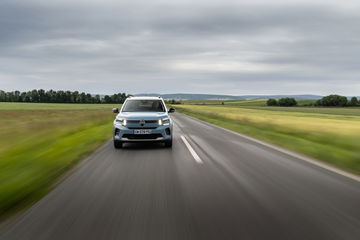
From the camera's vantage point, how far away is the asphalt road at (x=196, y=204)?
356 centimetres

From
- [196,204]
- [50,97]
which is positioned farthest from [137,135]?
[50,97]

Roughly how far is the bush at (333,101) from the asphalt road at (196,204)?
4039 inches

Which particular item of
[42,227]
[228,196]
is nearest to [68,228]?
[42,227]

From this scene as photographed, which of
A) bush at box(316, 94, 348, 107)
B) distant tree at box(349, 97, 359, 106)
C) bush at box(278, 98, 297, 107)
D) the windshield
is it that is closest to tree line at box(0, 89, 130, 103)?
bush at box(278, 98, 297, 107)

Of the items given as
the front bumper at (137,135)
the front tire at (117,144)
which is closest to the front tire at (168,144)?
the front bumper at (137,135)

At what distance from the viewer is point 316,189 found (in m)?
5.42

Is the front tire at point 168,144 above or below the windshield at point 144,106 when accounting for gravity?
below

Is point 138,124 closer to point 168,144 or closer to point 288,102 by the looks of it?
point 168,144

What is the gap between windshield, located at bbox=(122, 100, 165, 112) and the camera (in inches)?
472

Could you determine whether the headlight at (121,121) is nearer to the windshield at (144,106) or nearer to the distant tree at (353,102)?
the windshield at (144,106)

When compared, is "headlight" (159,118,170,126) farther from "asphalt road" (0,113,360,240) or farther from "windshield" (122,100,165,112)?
"asphalt road" (0,113,360,240)

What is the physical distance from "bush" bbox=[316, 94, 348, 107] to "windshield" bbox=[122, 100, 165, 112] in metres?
99.5

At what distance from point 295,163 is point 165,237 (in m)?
5.47

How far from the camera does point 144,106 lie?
39.9 feet
